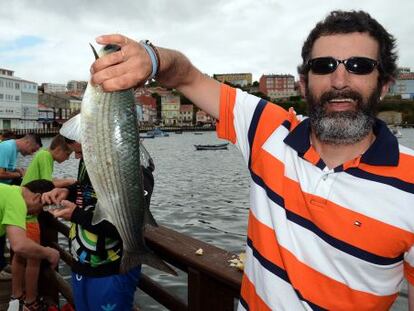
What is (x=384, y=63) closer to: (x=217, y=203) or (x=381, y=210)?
(x=381, y=210)

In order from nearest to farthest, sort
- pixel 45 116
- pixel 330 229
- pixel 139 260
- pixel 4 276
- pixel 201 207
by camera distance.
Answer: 1. pixel 330 229
2. pixel 139 260
3. pixel 4 276
4. pixel 201 207
5. pixel 45 116

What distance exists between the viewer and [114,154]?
2.31 meters

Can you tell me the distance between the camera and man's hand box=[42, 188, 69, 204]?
3948mm

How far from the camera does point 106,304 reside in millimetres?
3529

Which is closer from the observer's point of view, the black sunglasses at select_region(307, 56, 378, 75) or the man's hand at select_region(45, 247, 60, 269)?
the black sunglasses at select_region(307, 56, 378, 75)

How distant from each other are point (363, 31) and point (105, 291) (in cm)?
280

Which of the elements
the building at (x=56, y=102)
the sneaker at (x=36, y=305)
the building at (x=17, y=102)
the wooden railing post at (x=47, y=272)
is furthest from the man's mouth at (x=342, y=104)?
the building at (x=56, y=102)

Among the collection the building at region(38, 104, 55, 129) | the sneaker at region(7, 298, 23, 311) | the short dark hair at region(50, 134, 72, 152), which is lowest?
the sneaker at region(7, 298, 23, 311)

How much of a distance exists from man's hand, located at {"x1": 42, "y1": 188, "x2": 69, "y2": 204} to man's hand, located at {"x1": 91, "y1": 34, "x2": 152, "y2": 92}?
2387 millimetres

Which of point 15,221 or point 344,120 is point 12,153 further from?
point 344,120

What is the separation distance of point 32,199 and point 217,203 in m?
17.1

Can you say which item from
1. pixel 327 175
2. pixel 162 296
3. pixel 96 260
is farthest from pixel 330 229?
pixel 96 260

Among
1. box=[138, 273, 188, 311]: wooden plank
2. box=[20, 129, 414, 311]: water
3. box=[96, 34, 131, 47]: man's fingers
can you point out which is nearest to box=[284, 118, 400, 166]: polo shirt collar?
box=[96, 34, 131, 47]: man's fingers

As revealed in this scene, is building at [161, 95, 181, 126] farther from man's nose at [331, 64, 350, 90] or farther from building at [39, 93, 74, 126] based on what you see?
man's nose at [331, 64, 350, 90]
